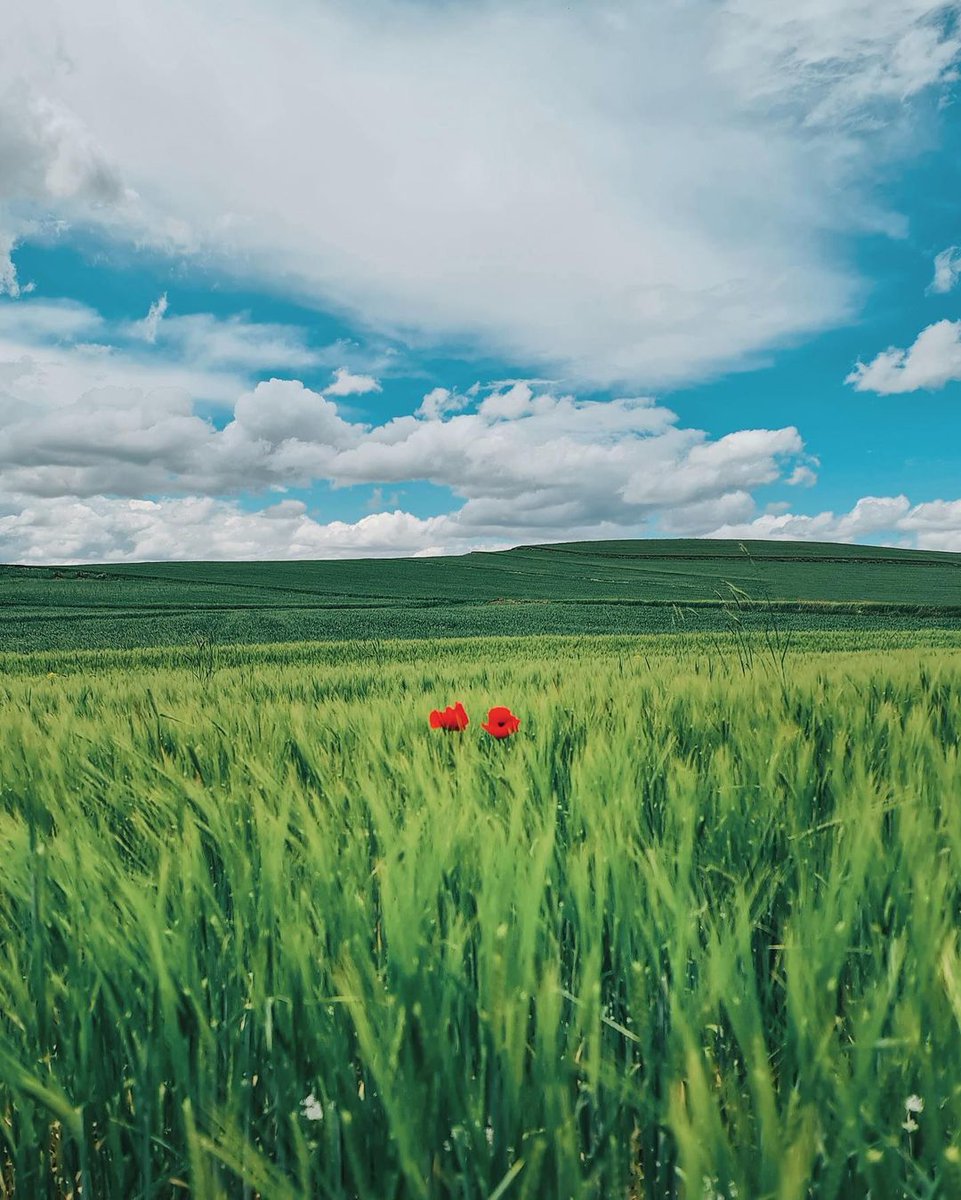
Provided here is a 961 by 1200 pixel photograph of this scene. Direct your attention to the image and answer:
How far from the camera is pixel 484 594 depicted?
42281 millimetres

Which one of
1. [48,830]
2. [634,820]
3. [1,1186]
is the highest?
[634,820]

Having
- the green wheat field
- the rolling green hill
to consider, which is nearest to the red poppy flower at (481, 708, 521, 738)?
the green wheat field

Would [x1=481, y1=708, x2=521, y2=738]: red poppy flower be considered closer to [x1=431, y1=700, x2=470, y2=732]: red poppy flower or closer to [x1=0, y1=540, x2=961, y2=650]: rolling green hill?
[x1=431, y1=700, x2=470, y2=732]: red poppy flower

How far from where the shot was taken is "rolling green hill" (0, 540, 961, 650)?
22594 millimetres

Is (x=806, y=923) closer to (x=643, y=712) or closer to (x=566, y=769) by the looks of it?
(x=566, y=769)

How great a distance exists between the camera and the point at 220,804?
4.53 feet

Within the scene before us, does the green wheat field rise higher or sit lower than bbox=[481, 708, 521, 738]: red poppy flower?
lower

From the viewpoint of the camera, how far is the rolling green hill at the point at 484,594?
74.1 feet

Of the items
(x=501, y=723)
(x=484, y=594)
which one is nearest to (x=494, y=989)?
(x=501, y=723)

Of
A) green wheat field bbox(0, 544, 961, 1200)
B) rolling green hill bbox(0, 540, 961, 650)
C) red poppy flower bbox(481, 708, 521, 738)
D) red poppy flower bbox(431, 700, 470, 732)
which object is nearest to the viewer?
green wheat field bbox(0, 544, 961, 1200)

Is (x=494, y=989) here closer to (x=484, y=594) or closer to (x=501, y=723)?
(x=501, y=723)

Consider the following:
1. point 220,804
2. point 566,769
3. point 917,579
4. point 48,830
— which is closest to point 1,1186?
point 220,804

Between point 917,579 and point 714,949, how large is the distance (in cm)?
6243

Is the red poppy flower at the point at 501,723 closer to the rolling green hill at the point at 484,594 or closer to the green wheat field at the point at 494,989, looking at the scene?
the green wheat field at the point at 494,989
